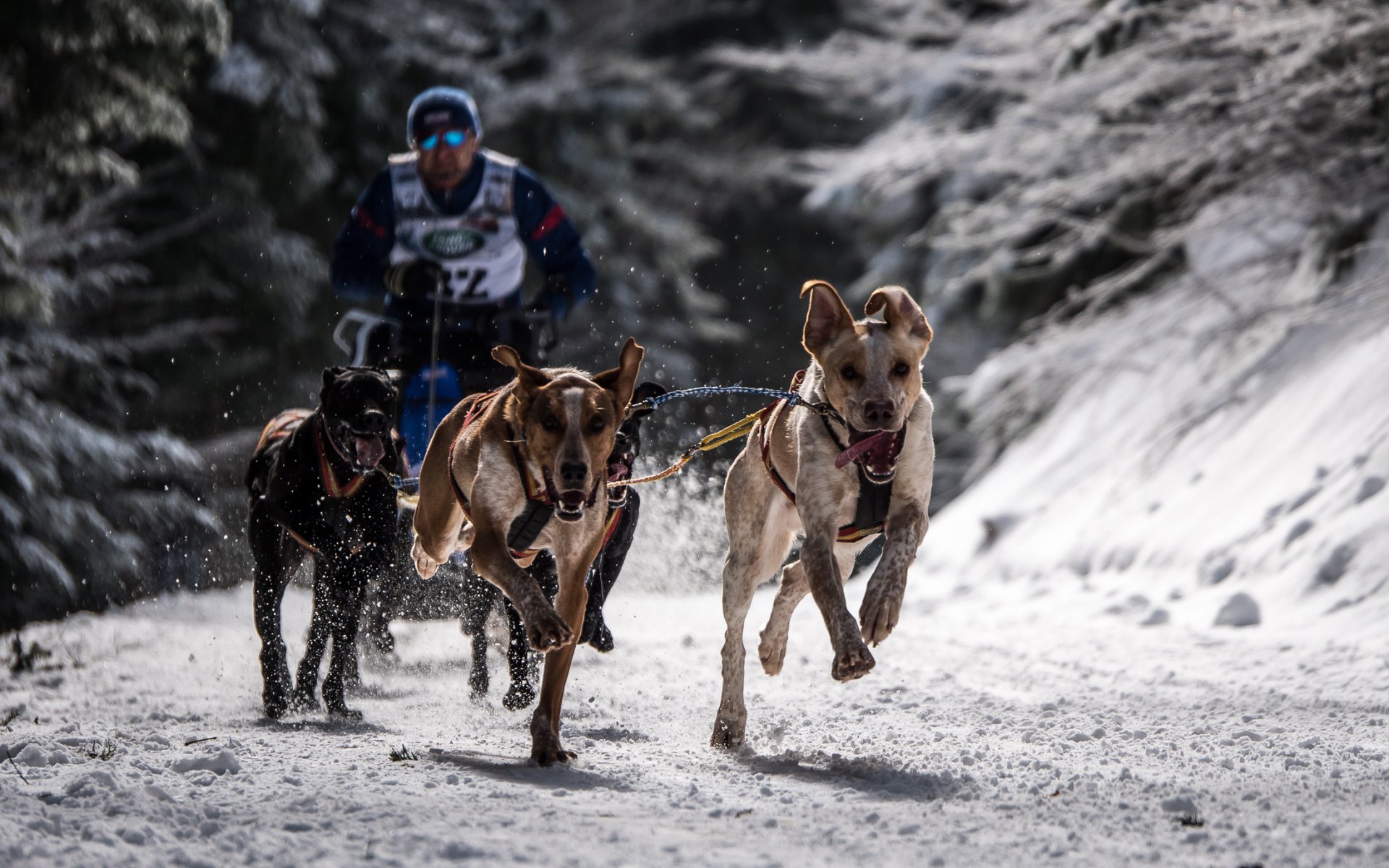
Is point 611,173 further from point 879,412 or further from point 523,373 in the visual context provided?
point 879,412

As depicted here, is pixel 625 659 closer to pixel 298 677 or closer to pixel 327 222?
pixel 298 677

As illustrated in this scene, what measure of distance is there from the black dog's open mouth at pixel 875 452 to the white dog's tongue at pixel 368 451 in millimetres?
1943

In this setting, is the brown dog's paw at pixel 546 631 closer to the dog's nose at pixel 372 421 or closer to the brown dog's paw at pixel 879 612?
the brown dog's paw at pixel 879 612

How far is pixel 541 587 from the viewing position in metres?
5.59

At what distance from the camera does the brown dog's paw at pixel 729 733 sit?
4.86 meters

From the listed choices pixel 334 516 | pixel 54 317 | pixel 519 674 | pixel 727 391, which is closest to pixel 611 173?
pixel 54 317

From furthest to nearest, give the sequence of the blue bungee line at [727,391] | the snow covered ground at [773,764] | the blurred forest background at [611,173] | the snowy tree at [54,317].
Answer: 1. the blurred forest background at [611,173]
2. the snowy tree at [54,317]
3. the blue bungee line at [727,391]
4. the snow covered ground at [773,764]

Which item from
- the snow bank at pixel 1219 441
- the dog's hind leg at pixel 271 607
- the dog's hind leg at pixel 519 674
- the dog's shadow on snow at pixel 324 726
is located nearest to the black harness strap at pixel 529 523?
the dog's shadow on snow at pixel 324 726

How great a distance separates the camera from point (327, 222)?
671 inches

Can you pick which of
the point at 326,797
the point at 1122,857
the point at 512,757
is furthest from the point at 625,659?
the point at 1122,857

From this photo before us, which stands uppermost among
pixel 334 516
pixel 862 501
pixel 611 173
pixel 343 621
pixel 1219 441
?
pixel 611 173

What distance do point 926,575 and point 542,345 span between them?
565 centimetres

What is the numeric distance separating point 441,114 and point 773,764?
367 centimetres

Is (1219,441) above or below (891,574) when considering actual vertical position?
above
